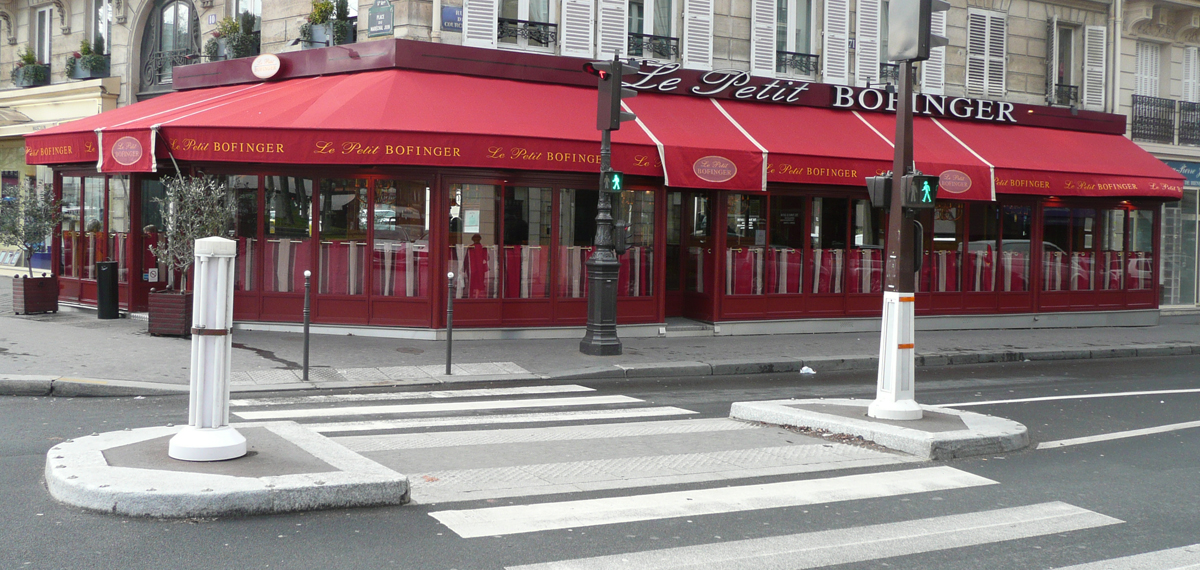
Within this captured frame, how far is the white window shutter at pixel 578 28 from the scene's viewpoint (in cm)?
1550

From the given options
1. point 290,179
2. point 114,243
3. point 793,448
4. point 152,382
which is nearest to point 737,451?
point 793,448

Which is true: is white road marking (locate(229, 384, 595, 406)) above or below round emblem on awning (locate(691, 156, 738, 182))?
below

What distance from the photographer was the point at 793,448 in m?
7.61

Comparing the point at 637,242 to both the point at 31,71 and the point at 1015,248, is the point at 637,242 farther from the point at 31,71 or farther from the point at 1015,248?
the point at 31,71

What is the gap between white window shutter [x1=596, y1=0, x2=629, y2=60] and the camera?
1579cm

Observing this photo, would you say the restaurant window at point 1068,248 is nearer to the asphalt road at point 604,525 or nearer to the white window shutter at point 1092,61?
the white window shutter at point 1092,61

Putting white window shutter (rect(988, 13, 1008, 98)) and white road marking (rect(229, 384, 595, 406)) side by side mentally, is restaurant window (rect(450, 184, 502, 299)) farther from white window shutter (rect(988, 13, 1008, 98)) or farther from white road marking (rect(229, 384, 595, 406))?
white window shutter (rect(988, 13, 1008, 98))

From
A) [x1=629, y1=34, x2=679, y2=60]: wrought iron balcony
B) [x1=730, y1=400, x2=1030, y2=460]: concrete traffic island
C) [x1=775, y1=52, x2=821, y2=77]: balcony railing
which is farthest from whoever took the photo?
[x1=775, y1=52, x2=821, y2=77]: balcony railing

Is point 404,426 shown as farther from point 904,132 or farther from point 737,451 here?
point 904,132

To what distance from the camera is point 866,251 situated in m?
17.7

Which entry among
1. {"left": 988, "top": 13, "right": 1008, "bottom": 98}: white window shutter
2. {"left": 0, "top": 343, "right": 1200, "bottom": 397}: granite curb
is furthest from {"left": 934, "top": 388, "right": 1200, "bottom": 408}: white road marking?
{"left": 988, "top": 13, "right": 1008, "bottom": 98}: white window shutter

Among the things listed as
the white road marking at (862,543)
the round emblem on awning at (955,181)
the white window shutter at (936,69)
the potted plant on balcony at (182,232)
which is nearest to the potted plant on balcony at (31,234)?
the potted plant on balcony at (182,232)

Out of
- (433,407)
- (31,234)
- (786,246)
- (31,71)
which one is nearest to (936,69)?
(786,246)

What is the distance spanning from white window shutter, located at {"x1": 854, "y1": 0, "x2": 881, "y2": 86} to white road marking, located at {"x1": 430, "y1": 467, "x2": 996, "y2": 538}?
40.7 feet
